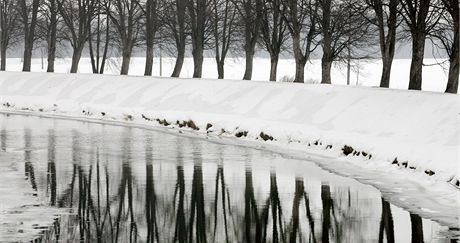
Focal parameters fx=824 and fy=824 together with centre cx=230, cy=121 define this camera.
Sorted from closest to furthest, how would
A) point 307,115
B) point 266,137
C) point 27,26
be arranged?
1. point 266,137
2. point 307,115
3. point 27,26

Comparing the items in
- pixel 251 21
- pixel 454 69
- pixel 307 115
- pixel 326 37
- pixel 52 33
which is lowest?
pixel 307 115

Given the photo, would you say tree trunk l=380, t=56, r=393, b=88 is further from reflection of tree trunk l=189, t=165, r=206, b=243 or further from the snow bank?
reflection of tree trunk l=189, t=165, r=206, b=243

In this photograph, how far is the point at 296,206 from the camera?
13.2 m

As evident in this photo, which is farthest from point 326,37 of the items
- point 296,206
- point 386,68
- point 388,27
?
point 296,206

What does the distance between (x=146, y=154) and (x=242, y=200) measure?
8.23m

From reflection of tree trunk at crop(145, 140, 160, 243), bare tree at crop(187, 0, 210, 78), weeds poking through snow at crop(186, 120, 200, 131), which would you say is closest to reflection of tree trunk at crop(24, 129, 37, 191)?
reflection of tree trunk at crop(145, 140, 160, 243)

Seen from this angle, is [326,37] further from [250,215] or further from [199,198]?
[250,215]

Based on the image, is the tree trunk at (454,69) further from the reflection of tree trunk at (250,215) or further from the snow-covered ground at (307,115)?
the reflection of tree trunk at (250,215)

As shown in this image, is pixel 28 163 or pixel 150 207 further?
pixel 28 163

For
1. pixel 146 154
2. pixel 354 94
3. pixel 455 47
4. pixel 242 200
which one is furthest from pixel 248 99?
pixel 242 200

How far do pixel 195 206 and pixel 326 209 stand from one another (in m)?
2.06

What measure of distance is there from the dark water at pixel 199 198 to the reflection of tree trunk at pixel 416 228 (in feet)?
0.04

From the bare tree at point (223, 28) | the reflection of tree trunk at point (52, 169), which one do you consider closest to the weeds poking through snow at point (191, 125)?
the reflection of tree trunk at point (52, 169)

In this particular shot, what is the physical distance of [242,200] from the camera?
1377cm
